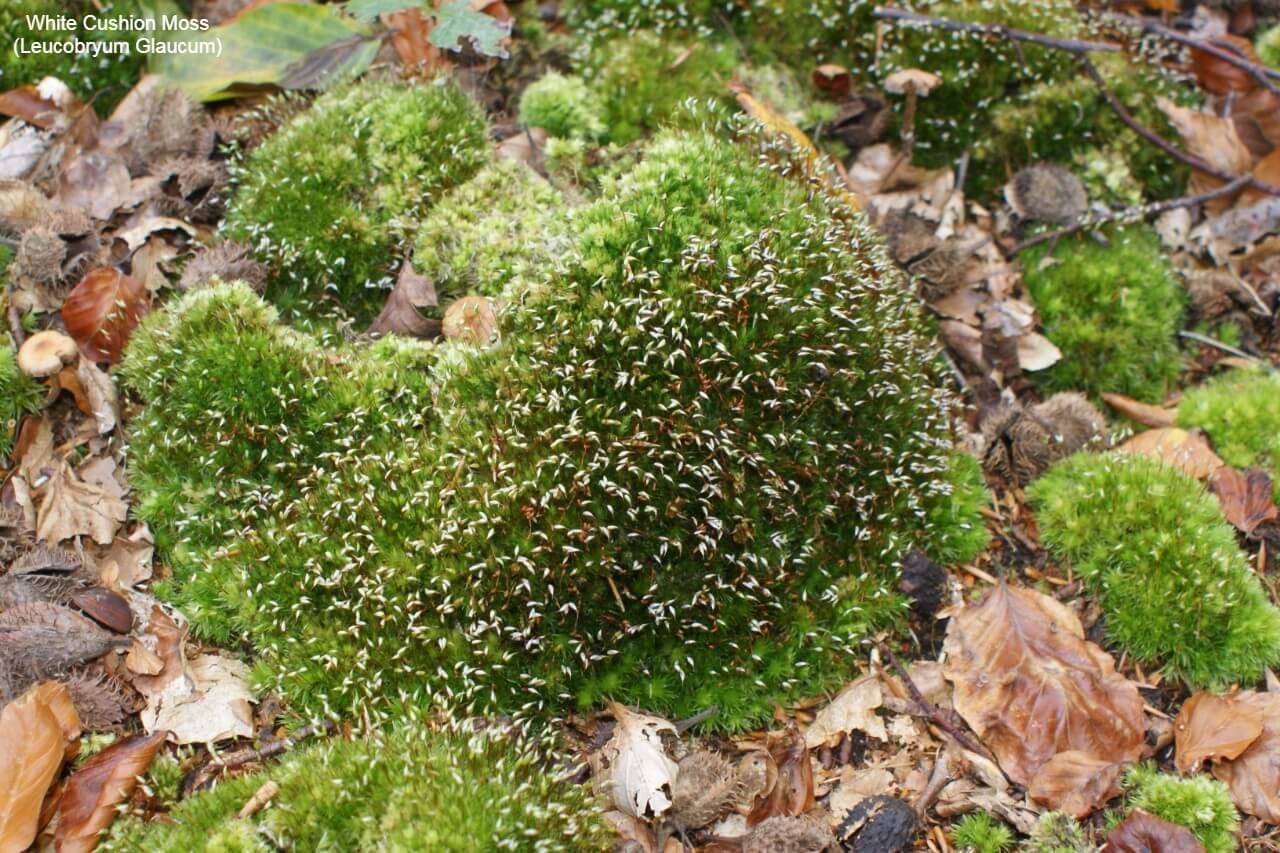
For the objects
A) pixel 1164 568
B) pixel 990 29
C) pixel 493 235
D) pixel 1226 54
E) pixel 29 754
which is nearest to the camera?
pixel 29 754

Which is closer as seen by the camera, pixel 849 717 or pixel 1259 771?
pixel 1259 771

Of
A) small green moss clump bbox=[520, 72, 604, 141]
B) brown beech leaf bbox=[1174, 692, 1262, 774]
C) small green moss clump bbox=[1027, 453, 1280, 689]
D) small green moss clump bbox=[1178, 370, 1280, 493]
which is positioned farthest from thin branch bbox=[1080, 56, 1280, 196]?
brown beech leaf bbox=[1174, 692, 1262, 774]

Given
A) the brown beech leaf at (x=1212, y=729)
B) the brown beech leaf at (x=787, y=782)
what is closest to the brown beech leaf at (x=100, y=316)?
the brown beech leaf at (x=787, y=782)

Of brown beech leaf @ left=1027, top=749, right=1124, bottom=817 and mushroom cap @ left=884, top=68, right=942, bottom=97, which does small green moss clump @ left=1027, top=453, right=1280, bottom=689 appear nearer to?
brown beech leaf @ left=1027, top=749, right=1124, bottom=817

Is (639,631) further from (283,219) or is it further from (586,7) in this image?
(586,7)

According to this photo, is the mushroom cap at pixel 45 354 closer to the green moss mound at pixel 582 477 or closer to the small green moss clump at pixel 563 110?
the green moss mound at pixel 582 477

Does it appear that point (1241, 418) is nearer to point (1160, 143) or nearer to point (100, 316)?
point (1160, 143)

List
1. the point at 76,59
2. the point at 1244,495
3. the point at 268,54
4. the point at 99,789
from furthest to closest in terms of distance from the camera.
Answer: the point at 268,54
the point at 76,59
the point at 1244,495
the point at 99,789

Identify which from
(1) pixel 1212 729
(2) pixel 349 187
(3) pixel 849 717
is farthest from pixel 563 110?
(1) pixel 1212 729
